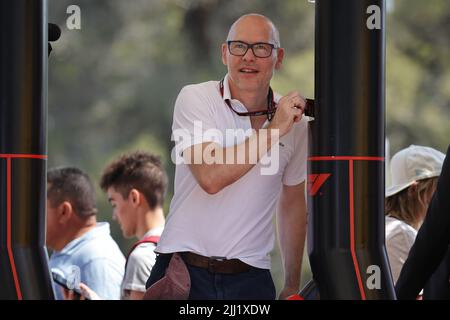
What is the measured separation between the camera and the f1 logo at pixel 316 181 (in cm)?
333

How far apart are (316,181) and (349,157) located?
128mm

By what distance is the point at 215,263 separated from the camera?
3.82 metres

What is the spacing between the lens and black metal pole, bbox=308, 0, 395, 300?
10.9ft

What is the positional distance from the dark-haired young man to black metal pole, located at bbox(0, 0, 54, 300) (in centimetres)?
213

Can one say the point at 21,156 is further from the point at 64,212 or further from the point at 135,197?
the point at 64,212

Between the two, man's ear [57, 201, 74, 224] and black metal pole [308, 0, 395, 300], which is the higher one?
black metal pole [308, 0, 395, 300]

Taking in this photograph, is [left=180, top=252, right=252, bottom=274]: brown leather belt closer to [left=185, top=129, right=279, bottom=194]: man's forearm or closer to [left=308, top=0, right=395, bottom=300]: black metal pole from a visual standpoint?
[left=185, top=129, right=279, bottom=194]: man's forearm

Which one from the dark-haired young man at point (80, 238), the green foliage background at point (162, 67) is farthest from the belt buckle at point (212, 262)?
the green foliage background at point (162, 67)

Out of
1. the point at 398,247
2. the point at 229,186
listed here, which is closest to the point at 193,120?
the point at 229,186

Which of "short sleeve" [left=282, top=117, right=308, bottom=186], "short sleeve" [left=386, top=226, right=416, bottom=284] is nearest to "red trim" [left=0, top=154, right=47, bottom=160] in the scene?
"short sleeve" [left=282, top=117, right=308, bottom=186]

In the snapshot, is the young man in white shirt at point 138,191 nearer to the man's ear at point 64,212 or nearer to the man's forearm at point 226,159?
the man's ear at point 64,212

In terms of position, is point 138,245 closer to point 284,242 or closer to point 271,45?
point 284,242

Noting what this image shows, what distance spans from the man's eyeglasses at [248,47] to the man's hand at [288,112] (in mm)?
302
